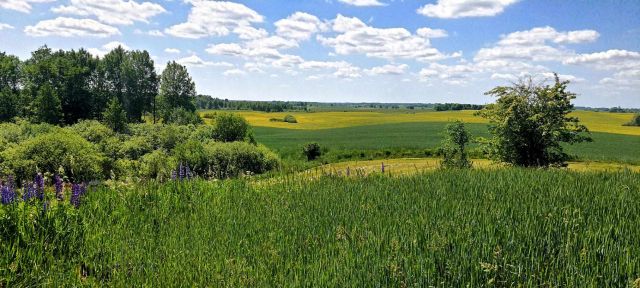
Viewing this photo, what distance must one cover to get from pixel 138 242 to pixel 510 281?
386cm

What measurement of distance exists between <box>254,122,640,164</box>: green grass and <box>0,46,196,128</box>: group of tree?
62.4ft

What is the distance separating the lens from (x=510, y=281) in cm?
350

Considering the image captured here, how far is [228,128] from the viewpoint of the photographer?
159 ft

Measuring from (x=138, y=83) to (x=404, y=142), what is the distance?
49.9 metres

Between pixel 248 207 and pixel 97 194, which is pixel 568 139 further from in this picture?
pixel 97 194

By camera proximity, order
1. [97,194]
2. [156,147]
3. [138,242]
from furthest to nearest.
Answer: [156,147] → [97,194] → [138,242]

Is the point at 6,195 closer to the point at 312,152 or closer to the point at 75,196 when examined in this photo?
the point at 75,196

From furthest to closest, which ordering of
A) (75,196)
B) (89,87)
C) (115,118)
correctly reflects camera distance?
(89,87), (115,118), (75,196)

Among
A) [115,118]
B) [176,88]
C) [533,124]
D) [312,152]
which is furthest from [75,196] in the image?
[176,88]

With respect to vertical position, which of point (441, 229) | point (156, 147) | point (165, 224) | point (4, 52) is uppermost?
point (4, 52)

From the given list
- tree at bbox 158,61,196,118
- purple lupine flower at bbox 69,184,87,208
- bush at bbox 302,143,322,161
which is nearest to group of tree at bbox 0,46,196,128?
tree at bbox 158,61,196,118

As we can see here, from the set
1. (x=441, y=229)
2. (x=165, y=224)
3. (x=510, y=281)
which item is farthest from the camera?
(x=165, y=224)

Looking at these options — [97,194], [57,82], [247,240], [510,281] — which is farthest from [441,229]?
[57,82]

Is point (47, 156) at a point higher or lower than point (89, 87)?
lower
